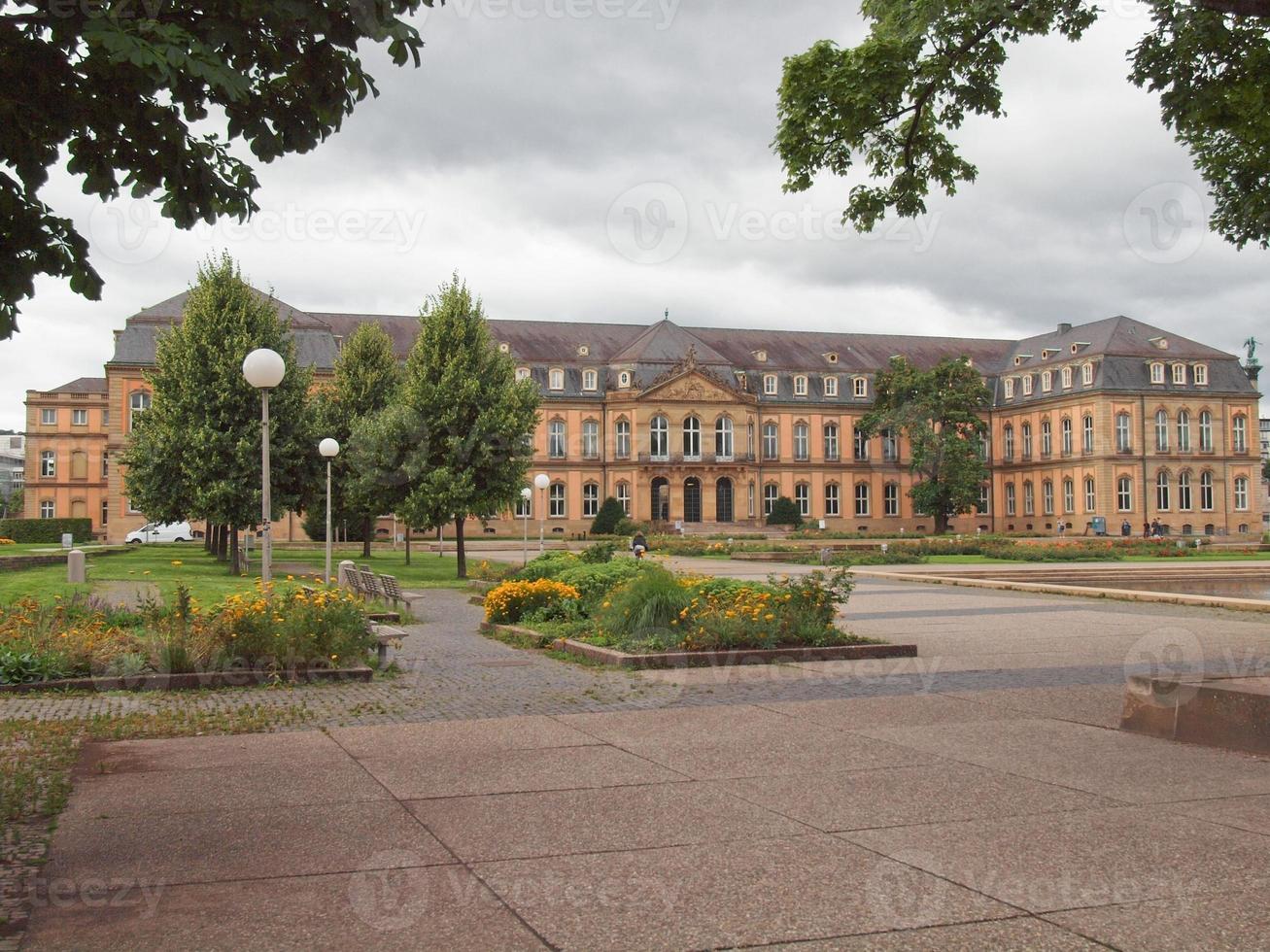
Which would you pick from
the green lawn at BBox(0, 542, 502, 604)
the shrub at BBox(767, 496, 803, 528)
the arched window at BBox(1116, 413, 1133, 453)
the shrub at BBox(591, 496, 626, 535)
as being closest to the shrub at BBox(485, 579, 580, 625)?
the green lawn at BBox(0, 542, 502, 604)

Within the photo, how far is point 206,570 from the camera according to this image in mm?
36250

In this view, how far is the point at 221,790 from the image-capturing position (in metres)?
7.04

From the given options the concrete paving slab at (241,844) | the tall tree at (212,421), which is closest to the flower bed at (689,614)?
the concrete paving slab at (241,844)

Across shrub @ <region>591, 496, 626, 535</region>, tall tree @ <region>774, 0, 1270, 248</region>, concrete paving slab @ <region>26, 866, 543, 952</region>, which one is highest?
tall tree @ <region>774, 0, 1270, 248</region>

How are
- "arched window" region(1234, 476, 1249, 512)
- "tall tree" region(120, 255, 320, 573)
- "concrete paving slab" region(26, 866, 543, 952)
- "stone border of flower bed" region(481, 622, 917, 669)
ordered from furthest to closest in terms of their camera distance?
1. "arched window" region(1234, 476, 1249, 512)
2. "tall tree" region(120, 255, 320, 573)
3. "stone border of flower bed" region(481, 622, 917, 669)
4. "concrete paving slab" region(26, 866, 543, 952)

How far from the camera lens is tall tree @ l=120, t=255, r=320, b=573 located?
1385 inches

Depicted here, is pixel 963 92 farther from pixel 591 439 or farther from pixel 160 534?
pixel 591 439

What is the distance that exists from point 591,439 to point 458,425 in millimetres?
50586

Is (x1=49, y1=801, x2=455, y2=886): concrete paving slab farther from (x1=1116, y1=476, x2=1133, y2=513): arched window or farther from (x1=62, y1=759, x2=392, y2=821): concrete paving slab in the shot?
(x1=1116, y1=476, x2=1133, y2=513): arched window

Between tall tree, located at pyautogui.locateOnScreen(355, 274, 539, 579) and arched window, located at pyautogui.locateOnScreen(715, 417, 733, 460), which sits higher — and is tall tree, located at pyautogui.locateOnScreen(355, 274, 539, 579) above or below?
below

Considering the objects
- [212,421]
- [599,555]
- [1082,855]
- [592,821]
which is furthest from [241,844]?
[212,421]

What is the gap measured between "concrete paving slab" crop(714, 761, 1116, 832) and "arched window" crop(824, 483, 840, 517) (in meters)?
81.4

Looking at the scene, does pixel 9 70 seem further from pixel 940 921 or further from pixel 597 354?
pixel 597 354

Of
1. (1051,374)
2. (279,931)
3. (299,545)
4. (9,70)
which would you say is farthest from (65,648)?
(1051,374)
